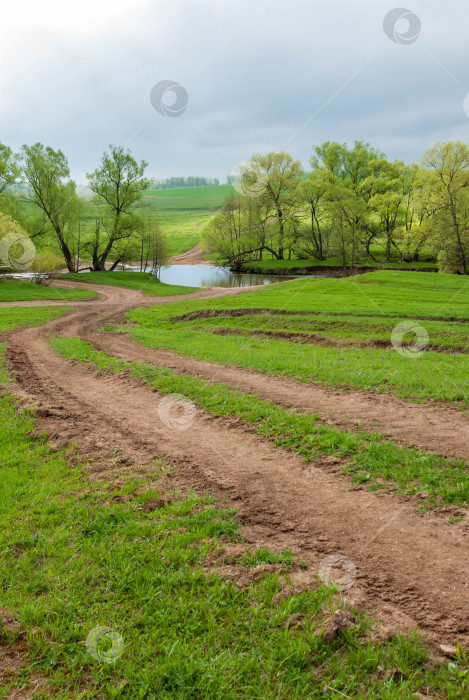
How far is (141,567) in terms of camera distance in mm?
4930

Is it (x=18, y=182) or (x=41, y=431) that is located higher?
(x=18, y=182)

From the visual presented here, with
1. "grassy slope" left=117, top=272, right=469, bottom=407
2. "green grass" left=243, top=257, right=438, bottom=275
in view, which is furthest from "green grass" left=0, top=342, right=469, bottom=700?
"green grass" left=243, top=257, right=438, bottom=275

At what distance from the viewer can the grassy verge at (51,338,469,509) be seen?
6.71 m

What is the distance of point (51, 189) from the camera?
60.4m

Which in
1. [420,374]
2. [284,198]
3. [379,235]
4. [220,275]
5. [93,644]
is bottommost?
[93,644]

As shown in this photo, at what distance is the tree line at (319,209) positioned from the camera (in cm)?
7869

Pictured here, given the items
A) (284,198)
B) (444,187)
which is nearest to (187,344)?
(444,187)

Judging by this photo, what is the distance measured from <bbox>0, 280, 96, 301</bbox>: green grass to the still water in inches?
976

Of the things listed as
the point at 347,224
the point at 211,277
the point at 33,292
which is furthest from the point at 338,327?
the point at 211,277

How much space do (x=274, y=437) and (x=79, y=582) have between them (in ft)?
16.9

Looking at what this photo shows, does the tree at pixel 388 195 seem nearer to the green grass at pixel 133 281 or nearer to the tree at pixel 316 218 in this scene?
the tree at pixel 316 218

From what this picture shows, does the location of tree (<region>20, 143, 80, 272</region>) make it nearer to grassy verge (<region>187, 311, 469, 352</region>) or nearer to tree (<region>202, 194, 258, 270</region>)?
tree (<region>202, 194, 258, 270</region>)

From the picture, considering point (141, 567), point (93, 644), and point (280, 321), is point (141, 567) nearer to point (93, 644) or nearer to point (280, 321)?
point (93, 644)

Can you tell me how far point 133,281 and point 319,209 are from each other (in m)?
50.2
